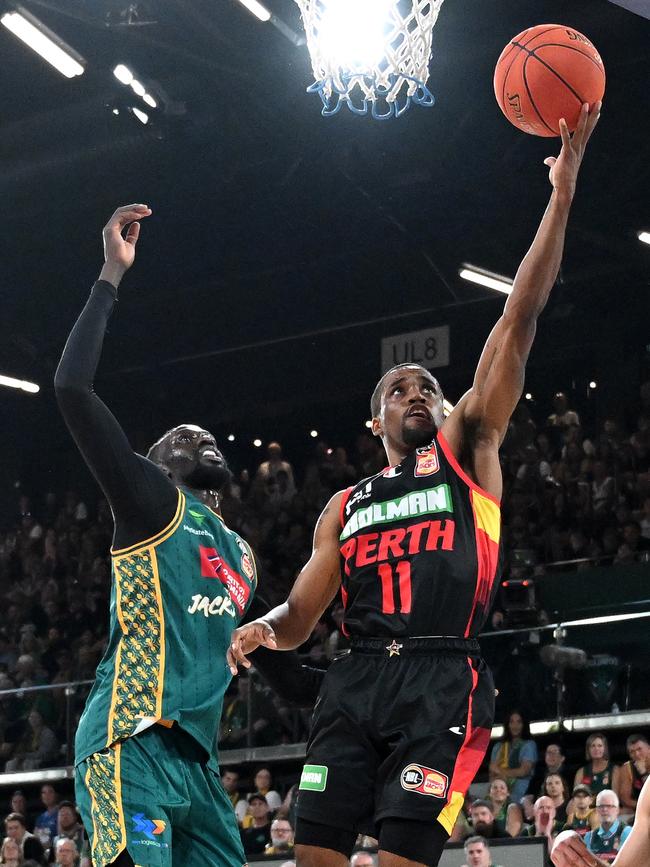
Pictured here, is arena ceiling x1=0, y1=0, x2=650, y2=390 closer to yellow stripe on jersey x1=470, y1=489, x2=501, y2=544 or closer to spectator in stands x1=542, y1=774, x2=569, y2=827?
spectator in stands x1=542, y1=774, x2=569, y2=827

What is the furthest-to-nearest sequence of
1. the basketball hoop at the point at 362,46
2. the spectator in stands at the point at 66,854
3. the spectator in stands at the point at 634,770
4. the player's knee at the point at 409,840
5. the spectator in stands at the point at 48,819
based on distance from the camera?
the spectator in stands at the point at 48,819
the spectator in stands at the point at 66,854
the spectator in stands at the point at 634,770
the basketball hoop at the point at 362,46
the player's knee at the point at 409,840

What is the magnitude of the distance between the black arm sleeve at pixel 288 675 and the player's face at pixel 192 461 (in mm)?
493

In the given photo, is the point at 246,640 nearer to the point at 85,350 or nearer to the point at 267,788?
the point at 85,350

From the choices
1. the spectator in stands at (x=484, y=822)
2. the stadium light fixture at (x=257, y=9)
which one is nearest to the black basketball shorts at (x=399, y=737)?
the spectator in stands at (x=484, y=822)

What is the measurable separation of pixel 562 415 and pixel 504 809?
24.4 ft

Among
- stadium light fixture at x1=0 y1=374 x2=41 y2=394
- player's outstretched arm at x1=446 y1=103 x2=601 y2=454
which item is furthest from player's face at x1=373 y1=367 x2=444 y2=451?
stadium light fixture at x1=0 y1=374 x2=41 y2=394

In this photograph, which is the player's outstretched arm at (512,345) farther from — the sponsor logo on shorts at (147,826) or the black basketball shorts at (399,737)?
the sponsor logo on shorts at (147,826)

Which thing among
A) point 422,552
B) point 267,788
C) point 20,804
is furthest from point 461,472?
point 20,804

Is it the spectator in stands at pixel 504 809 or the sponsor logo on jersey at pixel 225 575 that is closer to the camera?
the sponsor logo on jersey at pixel 225 575

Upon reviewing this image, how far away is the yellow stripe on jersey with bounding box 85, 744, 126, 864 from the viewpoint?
3.66m

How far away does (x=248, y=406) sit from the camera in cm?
2128

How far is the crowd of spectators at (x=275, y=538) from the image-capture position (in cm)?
1428

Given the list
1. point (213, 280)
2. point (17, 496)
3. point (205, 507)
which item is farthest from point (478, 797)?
point (17, 496)

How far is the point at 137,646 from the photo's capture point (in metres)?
3.95
